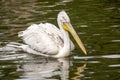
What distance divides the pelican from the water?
167mm

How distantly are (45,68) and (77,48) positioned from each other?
1.79 metres

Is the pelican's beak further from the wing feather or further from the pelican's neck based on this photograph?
the wing feather

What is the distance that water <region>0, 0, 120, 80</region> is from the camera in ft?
35.6

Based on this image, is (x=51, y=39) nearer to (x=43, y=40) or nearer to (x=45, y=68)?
(x=43, y=40)

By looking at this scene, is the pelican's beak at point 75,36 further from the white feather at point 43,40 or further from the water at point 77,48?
the white feather at point 43,40

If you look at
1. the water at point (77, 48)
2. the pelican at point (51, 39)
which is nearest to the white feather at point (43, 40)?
the pelican at point (51, 39)

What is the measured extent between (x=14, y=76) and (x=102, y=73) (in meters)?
1.63

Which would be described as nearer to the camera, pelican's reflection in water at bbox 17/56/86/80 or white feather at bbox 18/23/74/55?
pelican's reflection in water at bbox 17/56/86/80

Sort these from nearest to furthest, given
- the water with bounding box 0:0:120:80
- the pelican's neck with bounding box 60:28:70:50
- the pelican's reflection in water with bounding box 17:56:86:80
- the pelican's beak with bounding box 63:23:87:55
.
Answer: the pelican's reflection in water with bounding box 17:56:86:80
the water with bounding box 0:0:120:80
the pelican's beak with bounding box 63:23:87:55
the pelican's neck with bounding box 60:28:70:50

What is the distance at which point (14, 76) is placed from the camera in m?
10.8

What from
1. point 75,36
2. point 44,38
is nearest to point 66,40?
point 75,36

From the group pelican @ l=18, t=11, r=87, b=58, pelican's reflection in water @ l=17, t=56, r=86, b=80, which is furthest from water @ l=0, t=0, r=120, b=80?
pelican @ l=18, t=11, r=87, b=58

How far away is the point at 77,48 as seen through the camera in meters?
13.1

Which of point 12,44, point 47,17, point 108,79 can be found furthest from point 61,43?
point 47,17
